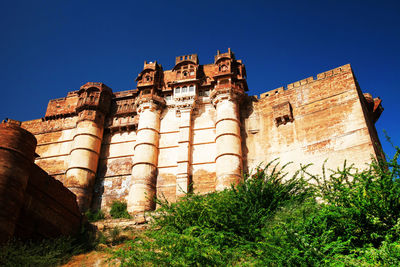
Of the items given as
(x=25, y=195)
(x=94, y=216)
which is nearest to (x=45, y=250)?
(x=25, y=195)

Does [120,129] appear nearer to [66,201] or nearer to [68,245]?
[66,201]

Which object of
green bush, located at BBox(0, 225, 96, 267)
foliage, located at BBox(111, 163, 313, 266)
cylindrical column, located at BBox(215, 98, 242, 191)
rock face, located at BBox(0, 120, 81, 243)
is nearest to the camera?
foliage, located at BBox(111, 163, 313, 266)

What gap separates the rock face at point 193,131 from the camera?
45.6ft

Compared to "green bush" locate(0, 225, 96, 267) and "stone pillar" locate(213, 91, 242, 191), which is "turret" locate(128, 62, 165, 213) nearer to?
"green bush" locate(0, 225, 96, 267)

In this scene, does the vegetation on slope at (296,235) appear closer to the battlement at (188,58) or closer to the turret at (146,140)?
the turret at (146,140)

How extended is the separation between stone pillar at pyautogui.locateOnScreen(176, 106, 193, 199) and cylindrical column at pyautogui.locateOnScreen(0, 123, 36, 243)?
216 inches

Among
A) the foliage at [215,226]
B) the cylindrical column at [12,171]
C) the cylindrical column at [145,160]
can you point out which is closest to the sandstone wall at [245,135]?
the cylindrical column at [145,160]

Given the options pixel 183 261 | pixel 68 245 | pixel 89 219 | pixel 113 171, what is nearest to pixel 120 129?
pixel 113 171

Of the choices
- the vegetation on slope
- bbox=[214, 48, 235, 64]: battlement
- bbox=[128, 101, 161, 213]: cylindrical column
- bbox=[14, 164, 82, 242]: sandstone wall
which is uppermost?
bbox=[214, 48, 235, 64]: battlement

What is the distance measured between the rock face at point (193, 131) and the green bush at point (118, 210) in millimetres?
345

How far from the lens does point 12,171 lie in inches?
382

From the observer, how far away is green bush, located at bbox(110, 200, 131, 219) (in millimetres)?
14370

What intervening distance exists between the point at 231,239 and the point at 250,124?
24.3 feet

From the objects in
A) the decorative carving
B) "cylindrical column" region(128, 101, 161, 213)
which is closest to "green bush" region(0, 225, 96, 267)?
"cylindrical column" region(128, 101, 161, 213)
